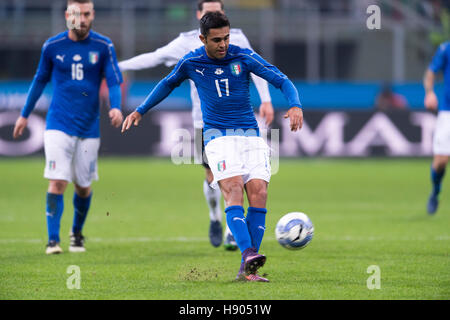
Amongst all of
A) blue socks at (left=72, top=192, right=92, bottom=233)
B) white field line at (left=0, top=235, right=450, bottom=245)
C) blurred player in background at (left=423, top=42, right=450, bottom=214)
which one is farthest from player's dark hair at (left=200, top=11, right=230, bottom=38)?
blurred player in background at (left=423, top=42, right=450, bottom=214)

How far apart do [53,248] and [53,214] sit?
1.05ft

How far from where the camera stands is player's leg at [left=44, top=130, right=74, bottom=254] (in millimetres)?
7879

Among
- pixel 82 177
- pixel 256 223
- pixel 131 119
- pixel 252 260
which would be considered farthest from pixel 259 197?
pixel 82 177

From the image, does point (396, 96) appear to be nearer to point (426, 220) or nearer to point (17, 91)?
point (17, 91)

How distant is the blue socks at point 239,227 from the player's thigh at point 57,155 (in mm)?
2263

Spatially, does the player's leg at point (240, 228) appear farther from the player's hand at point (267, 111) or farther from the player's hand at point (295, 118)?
the player's hand at point (267, 111)

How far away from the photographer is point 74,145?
8.02m

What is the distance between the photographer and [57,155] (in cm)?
788

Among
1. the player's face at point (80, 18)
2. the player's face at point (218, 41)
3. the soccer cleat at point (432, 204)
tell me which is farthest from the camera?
the soccer cleat at point (432, 204)

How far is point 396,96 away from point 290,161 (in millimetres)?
3579

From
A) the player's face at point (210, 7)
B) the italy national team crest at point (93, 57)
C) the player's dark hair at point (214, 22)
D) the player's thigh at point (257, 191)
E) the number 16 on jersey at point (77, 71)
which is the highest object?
the player's face at point (210, 7)

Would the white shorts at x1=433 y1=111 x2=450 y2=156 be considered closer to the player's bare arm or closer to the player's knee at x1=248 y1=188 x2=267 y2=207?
the player's bare arm

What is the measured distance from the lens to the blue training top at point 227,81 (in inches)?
252

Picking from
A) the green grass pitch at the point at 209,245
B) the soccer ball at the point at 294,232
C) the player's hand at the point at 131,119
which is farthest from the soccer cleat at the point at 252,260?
the player's hand at the point at 131,119
